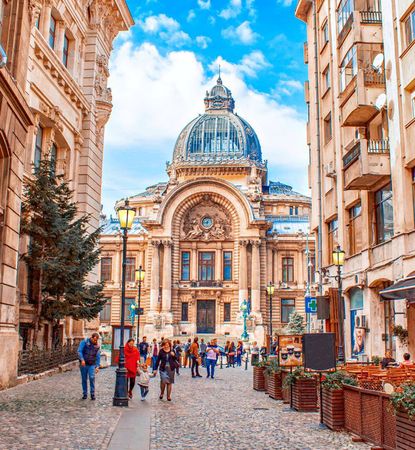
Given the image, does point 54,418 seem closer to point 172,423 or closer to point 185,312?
point 172,423

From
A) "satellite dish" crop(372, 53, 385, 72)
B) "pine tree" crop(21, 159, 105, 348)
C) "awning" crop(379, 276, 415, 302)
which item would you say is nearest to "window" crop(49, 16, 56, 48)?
"pine tree" crop(21, 159, 105, 348)

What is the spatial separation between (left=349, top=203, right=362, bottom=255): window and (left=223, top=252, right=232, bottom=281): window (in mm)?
40712

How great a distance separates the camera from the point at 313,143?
3189cm

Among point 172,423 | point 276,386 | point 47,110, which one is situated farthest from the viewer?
point 47,110

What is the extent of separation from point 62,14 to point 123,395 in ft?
64.7

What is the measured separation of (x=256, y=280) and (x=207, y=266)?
6182 millimetres

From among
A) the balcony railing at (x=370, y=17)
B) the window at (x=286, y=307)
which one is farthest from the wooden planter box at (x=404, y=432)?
the window at (x=286, y=307)

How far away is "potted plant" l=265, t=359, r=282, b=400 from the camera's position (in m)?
16.7

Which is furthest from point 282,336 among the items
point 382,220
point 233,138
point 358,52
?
point 233,138

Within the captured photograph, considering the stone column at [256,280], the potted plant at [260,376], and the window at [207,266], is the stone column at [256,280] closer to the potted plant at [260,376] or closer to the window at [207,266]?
the window at [207,266]

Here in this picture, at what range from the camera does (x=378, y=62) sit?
850 inches

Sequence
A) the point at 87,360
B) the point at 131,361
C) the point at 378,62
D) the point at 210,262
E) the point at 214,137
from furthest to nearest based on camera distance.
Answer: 1. the point at 214,137
2. the point at 210,262
3. the point at 378,62
4. the point at 131,361
5. the point at 87,360

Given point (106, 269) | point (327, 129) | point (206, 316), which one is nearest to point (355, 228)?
point (327, 129)

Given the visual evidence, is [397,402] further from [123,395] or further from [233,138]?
[233,138]
